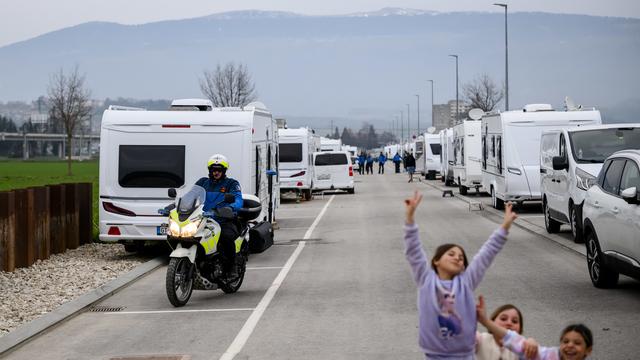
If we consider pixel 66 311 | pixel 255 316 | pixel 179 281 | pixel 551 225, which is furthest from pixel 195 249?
pixel 551 225

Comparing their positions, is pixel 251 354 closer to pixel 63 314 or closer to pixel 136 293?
pixel 63 314

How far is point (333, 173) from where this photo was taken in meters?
46.3

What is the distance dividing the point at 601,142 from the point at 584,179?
1484 millimetres

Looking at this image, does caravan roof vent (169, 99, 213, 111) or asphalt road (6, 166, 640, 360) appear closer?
asphalt road (6, 166, 640, 360)

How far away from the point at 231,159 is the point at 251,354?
28.8 feet

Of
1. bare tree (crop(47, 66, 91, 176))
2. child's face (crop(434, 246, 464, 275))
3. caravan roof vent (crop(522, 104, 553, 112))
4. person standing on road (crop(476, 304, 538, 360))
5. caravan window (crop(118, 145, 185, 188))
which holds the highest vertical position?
bare tree (crop(47, 66, 91, 176))

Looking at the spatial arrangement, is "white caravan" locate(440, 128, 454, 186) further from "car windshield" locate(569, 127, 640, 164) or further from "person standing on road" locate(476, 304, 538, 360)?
"person standing on road" locate(476, 304, 538, 360)

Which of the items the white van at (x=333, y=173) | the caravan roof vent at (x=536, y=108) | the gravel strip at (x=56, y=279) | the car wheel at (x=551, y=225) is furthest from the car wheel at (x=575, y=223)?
the white van at (x=333, y=173)

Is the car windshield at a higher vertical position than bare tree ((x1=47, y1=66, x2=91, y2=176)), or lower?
lower

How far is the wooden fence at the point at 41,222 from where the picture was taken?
15492 mm

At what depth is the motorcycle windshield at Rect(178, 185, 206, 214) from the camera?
42.6 feet

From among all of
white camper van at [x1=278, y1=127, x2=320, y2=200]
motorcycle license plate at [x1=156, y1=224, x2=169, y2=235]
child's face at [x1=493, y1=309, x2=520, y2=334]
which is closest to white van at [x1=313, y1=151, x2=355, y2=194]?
white camper van at [x1=278, y1=127, x2=320, y2=200]

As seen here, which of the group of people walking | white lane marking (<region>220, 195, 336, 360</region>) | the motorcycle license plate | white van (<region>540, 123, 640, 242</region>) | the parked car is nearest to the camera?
the group of people walking

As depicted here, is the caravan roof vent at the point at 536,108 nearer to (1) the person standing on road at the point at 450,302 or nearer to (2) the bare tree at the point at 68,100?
(1) the person standing on road at the point at 450,302
